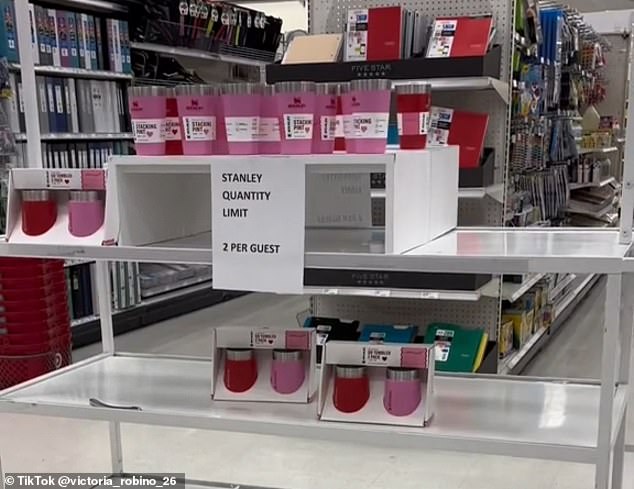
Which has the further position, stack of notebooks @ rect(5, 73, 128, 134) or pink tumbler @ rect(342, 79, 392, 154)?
stack of notebooks @ rect(5, 73, 128, 134)

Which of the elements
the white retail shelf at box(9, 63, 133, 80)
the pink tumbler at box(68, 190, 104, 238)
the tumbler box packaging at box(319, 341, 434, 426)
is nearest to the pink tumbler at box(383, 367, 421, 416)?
the tumbler box packaging at box(319, 341, 434, 426)

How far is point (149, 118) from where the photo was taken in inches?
66.1

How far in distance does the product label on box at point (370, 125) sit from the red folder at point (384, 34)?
170 centimetres

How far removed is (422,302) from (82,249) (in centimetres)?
213

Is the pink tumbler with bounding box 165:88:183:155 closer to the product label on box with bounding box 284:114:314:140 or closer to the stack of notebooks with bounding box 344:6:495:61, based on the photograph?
the product label on box with bounding box 284:114:314:140

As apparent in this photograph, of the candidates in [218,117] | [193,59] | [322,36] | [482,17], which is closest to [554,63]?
[482,17]

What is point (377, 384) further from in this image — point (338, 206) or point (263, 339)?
point (338, 206)

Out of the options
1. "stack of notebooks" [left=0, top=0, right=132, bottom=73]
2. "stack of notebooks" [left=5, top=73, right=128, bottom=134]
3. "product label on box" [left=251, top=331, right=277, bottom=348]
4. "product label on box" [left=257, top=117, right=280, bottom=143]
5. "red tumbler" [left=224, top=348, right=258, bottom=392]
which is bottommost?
"red tumbler" [left=224, top=348, right=258, bottom=392]

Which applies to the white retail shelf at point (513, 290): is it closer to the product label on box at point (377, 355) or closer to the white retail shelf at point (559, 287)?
the white retail shelf at point (559, 287)

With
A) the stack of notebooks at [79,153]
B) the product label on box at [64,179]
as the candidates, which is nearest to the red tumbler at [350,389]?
the product label on box at [64,179]

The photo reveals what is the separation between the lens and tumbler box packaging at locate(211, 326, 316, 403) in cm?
186

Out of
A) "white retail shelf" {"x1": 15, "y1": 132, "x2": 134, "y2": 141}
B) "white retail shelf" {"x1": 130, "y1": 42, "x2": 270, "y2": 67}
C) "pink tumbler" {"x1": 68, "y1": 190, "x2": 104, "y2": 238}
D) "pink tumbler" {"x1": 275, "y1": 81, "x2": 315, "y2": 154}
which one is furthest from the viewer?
"white retail shelf" {"x1": 130, "y1": 42, "x2": 270, "y2": 67}

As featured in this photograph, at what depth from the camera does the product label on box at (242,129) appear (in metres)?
1.59

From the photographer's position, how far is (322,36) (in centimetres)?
329
